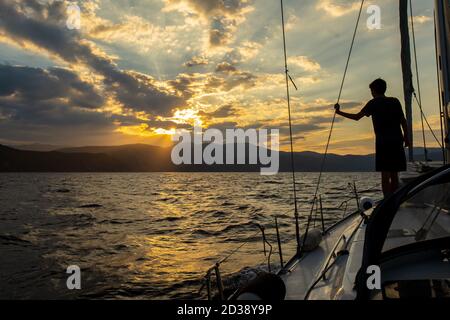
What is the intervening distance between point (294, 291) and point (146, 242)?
13.0 m

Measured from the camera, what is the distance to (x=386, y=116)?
6.09 m

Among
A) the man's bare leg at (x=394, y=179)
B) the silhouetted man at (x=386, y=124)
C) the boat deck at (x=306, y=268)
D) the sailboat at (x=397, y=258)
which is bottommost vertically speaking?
the boat deck at (x=306, y=268)

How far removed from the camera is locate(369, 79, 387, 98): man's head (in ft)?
20.0

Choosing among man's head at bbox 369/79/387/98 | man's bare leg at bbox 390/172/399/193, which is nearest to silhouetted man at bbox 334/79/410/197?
man's head at bbox 369/79/387/98

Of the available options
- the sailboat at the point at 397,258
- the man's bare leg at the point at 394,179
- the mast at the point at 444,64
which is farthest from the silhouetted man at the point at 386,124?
the sailboat at the point at 397,258

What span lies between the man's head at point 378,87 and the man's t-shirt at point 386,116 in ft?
0.49

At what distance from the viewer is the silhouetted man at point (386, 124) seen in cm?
607

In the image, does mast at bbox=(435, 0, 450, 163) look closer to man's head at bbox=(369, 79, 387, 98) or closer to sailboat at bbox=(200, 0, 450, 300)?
man's head at bbox=(369, 79, 387, 98)

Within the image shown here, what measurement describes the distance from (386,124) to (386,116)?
0.14 meters

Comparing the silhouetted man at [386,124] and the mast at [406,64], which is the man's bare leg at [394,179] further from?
the mast at [406,64]

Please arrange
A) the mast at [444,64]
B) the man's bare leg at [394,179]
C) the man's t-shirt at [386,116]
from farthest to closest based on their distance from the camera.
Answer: the man's bare leg at [394,179], the man's t-shirt at [386,116], the mast at [444,64]

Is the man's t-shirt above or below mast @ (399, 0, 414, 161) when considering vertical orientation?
below
